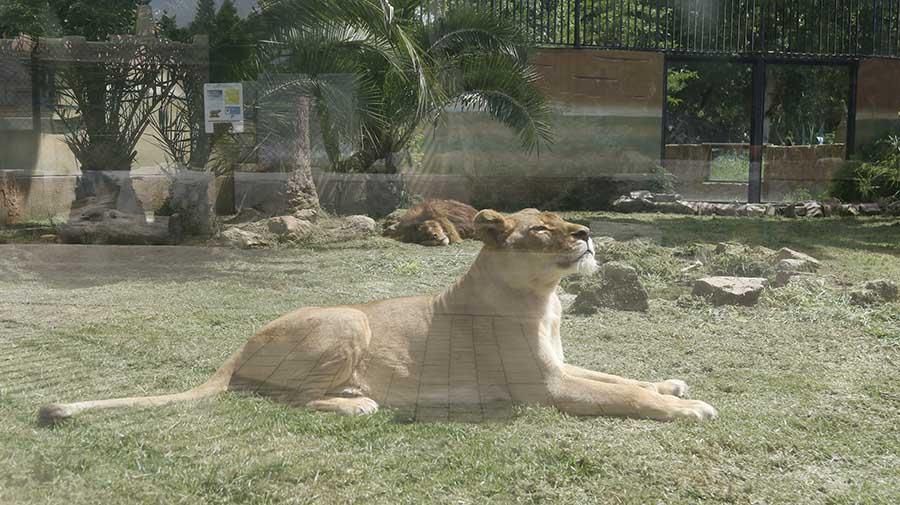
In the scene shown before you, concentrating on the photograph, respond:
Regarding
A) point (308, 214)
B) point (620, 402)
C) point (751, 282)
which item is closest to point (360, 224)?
point (308, 214)

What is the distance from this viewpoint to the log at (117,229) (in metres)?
3.20

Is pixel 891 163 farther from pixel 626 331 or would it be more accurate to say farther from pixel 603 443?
pixel 603 443

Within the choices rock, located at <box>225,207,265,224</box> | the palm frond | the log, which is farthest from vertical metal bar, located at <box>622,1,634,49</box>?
the log

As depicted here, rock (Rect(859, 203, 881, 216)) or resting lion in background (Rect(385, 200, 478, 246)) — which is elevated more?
rock (Rect(859, 203, 881, 216))

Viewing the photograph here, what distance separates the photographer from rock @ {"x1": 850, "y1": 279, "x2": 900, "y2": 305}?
11.6 ft

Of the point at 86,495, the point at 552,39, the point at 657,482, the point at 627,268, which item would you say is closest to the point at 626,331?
the point at 627,268

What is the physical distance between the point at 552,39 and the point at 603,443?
4.65 feet

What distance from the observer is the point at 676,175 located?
368 cm

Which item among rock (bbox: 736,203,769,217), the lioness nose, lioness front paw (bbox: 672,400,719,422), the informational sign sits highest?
the informational sign

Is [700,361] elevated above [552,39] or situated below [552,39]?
below

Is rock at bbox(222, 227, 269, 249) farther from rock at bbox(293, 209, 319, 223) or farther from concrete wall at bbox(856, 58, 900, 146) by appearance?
concrete wall at bbox(856, 58, 900, 146)

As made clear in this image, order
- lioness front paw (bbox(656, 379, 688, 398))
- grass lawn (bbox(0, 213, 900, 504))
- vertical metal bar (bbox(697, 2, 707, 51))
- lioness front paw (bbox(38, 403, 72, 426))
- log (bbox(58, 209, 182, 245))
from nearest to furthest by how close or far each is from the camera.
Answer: grass lawn (bbox(0, 213, 900, 504)) < lioness front paw (bbox(38, 403, 72, 426)) < lioness front paw (bbox(656, 379, 688, 398)) < log (bbox(58, 209, 182, 245)) < vertical metal bar (bbox(697, 2, 707, 51))

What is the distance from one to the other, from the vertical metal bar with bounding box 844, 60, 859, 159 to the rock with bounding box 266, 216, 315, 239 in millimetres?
2132

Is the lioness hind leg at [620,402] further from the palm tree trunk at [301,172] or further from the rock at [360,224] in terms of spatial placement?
the palm tree trunk at [301,172]
